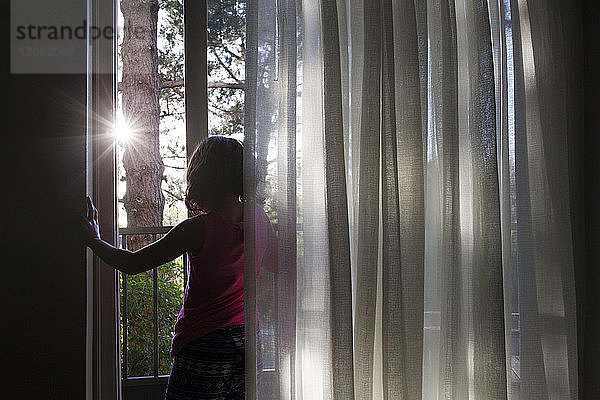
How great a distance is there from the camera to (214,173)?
59.9 inches

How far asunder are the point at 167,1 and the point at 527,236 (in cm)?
154

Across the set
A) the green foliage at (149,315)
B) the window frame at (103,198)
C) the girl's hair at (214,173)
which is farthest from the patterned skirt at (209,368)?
the green foliage at (149,315)

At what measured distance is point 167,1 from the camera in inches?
79.6

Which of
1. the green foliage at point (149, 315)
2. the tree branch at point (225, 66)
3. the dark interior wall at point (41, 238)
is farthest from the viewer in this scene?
the green foliage at point (149, 315)

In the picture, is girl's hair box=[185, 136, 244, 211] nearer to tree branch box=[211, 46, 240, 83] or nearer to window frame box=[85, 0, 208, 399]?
window frame box=[85, 0, 208, 399]

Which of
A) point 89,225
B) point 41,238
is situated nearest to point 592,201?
point 89,225

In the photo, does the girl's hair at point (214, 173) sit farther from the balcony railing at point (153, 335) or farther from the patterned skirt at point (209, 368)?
the balcony railing at point (153, 335)

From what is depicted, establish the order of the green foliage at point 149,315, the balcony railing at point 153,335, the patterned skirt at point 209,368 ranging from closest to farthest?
the patterned skirt at point 209,368, the balcony railing at point 153,335, the green foliage at point 149,315

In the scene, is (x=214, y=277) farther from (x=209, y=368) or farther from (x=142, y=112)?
(x=142, y=112)

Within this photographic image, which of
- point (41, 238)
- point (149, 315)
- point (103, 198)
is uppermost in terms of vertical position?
point (103, 198)

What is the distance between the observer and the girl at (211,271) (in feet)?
4.83

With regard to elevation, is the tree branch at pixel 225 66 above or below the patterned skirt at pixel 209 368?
above

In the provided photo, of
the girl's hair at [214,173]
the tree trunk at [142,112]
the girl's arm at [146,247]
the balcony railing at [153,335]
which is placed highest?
the tree trunk at [142,112]

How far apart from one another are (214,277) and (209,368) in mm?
254
